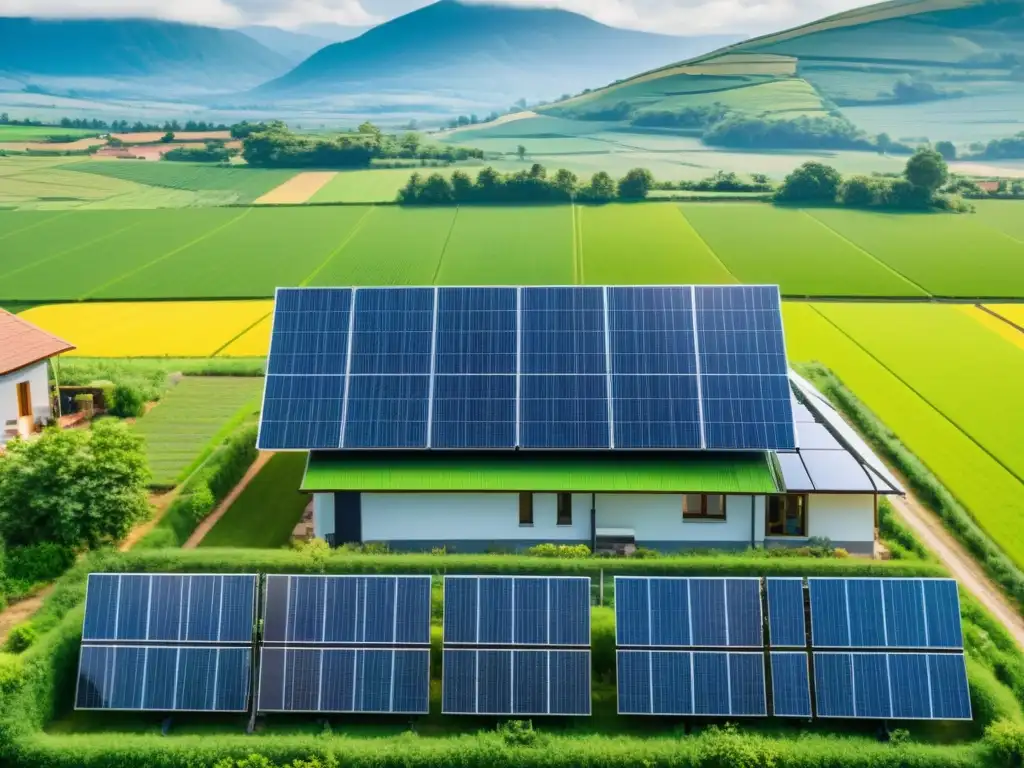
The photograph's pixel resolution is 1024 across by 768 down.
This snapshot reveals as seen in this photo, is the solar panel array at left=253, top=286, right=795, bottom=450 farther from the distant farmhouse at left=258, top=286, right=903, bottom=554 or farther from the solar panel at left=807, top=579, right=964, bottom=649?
the solar panel at left=807, top=579, right=964, bottom=649

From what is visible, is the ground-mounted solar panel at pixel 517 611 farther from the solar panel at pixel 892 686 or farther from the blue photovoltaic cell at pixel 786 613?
the solar panel at pixel 892 686

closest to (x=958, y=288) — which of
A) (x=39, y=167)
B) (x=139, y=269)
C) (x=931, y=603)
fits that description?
(x=931, y=603)

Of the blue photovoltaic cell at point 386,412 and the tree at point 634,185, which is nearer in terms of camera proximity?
the blue photovoltaic cell at point 386,412

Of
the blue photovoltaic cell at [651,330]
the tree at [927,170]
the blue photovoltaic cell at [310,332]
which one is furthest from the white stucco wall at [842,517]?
the tree at [927,170]

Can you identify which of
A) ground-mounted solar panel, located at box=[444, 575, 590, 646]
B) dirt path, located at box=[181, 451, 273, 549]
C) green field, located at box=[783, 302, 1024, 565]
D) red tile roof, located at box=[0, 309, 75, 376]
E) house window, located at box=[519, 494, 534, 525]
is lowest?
green field, located at box=[783, 302, 1024, 565]

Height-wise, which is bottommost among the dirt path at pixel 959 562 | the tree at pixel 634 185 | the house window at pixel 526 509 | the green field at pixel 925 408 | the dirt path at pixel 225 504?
the dirt path at pixel 959 562

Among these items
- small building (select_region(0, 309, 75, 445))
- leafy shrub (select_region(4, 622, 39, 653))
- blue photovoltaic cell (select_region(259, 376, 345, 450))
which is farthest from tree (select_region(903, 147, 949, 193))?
leafy shrub (select_region(4, 622, 39, 653))
